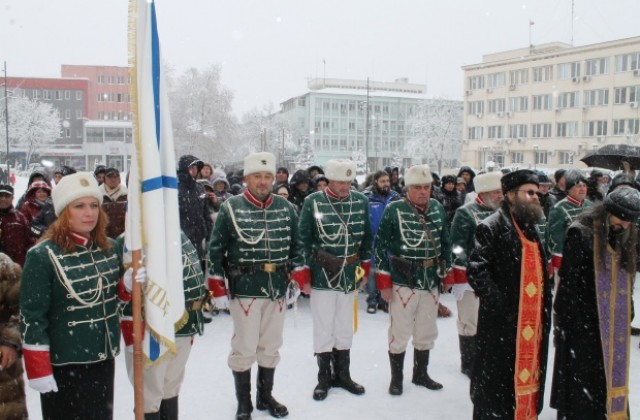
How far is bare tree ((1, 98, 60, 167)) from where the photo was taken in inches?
2138

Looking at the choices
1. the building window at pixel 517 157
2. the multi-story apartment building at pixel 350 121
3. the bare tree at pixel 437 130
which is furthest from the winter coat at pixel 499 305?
the multi-story apartment building at pixel 350 121

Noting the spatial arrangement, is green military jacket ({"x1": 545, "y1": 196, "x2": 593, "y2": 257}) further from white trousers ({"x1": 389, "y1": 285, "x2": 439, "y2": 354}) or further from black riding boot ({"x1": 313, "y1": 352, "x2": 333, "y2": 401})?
black riding boot ({"x1": 313, "y1": 352, "x2": 333, "y2": 401})

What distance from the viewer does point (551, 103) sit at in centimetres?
5412

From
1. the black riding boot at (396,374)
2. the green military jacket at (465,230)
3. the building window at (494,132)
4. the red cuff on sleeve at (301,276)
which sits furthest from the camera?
the building window at (494,132)

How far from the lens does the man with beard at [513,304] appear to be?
3.85 meters

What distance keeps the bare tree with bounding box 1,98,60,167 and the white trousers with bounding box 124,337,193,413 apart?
57.7m

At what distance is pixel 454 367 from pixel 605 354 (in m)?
2.28

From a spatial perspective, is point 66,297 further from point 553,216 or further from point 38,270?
point 553,216

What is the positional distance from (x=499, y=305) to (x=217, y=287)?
230 cm

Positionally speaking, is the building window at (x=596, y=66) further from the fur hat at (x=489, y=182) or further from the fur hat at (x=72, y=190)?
the fur hat at (x=72, y=190)

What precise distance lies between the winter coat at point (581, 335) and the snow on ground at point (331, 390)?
0.99 m

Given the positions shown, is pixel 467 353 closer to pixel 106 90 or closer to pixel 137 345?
pixel 137 345

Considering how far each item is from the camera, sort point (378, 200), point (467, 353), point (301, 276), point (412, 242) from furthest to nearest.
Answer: point (378, 200) < point (467, 353) < point (412, 242) < point (301, 276)

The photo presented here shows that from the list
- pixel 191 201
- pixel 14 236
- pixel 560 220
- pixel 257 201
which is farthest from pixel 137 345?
pixel 560 220
